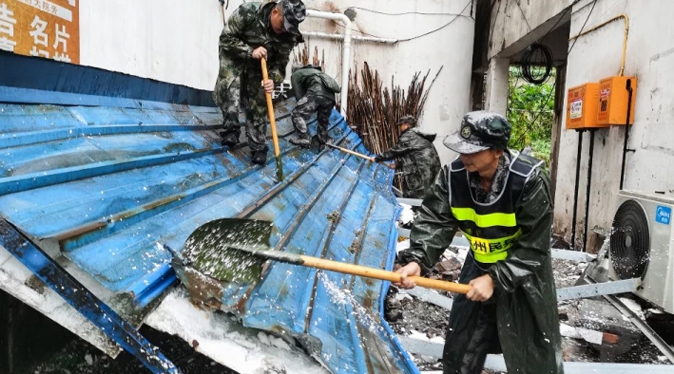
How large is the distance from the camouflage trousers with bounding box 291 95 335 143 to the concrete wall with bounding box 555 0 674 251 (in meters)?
3.19

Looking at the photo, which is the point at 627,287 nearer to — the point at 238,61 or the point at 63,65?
the point at 238,61

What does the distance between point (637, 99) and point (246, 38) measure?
3808 mm

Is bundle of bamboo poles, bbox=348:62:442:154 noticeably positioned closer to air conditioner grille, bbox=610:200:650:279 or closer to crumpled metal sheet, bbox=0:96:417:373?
crumpled metal sheet, bbox=0:96:417:373

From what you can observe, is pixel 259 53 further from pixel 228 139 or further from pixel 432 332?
pixel 432 332

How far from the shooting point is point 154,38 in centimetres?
443

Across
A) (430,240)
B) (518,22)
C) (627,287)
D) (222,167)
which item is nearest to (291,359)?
(430,240)

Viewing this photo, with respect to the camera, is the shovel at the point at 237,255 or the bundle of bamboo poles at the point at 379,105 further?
the bundle of bamboo poles at the point at 379,105

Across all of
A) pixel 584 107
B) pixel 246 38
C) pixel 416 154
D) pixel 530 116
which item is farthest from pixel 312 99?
pixel 530 116

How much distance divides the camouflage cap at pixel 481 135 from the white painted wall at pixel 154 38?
8.37 ft

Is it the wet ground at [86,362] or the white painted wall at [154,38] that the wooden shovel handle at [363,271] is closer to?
the wet ground at [86,362]

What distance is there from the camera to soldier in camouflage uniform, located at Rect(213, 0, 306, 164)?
12.6ft

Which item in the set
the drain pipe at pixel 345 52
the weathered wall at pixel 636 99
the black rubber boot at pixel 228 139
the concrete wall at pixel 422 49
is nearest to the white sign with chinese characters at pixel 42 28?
the black rubber boot at pixel 228 139

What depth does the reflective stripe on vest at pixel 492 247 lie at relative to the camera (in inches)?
92.2

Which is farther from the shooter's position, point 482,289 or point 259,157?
point 259,157
